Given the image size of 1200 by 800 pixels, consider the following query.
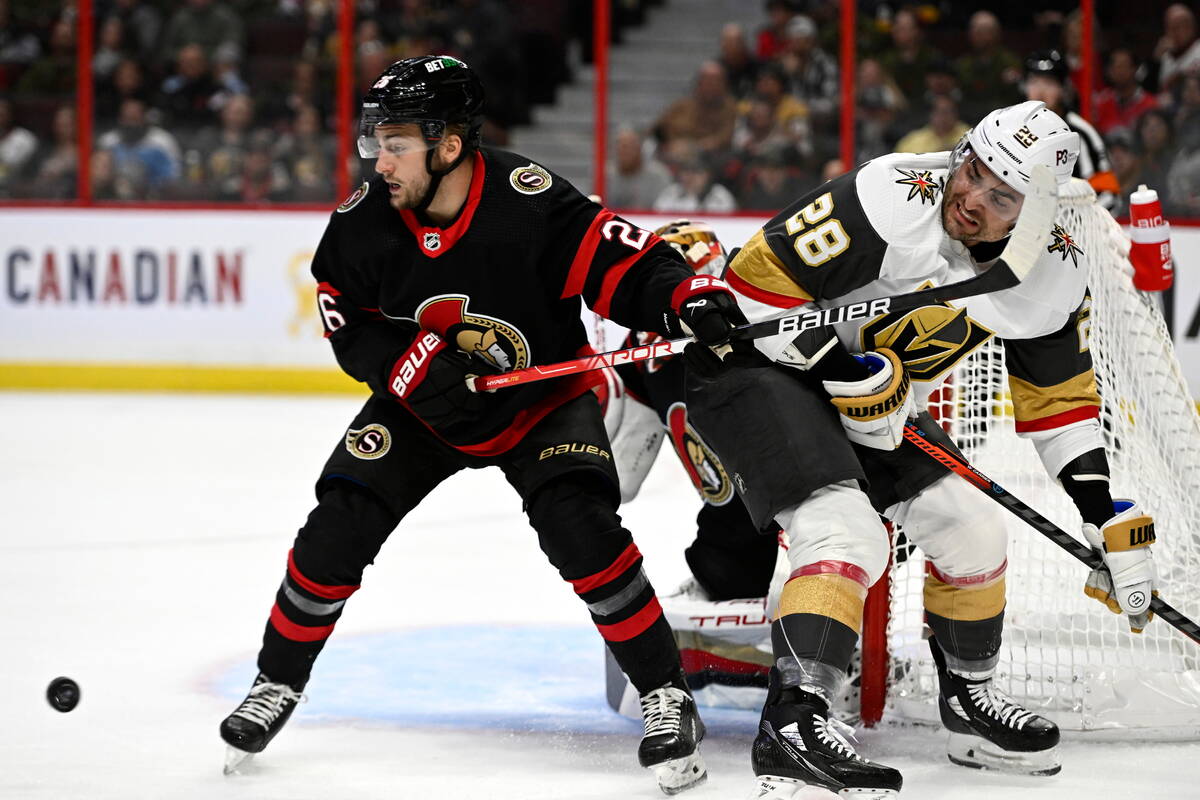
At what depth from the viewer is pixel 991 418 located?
3277 mm

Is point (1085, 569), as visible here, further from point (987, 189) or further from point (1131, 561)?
point (987, 189)

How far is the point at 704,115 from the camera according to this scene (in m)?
7.58

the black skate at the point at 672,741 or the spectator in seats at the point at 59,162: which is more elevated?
the black skate at the point at 672,741

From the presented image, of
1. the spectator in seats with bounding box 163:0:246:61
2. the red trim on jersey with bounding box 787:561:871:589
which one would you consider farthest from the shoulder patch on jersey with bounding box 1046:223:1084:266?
the spectator in seats with bounding box 163:0:246:61

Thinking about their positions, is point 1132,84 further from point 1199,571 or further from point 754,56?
point 1199,571

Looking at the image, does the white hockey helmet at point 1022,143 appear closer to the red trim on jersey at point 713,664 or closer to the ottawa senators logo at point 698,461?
the ottawa senators logo at point 698,461

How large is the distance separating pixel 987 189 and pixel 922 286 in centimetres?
18

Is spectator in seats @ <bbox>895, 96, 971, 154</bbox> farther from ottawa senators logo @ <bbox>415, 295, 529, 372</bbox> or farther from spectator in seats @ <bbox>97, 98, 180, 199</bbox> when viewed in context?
ottawa senators logo @ <bbox>415, 295, 529, 372</bbox>

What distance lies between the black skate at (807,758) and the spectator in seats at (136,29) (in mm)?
6505

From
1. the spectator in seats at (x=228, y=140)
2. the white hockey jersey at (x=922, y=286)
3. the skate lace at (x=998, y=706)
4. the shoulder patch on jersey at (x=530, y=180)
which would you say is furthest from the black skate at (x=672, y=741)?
the spectator in seats at (x=228, y=140)

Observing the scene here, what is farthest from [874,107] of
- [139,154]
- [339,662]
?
[339,662]

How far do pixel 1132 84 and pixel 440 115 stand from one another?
5.06m

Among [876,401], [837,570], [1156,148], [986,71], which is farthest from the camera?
[986,71]

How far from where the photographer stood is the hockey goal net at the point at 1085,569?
2990 mm
